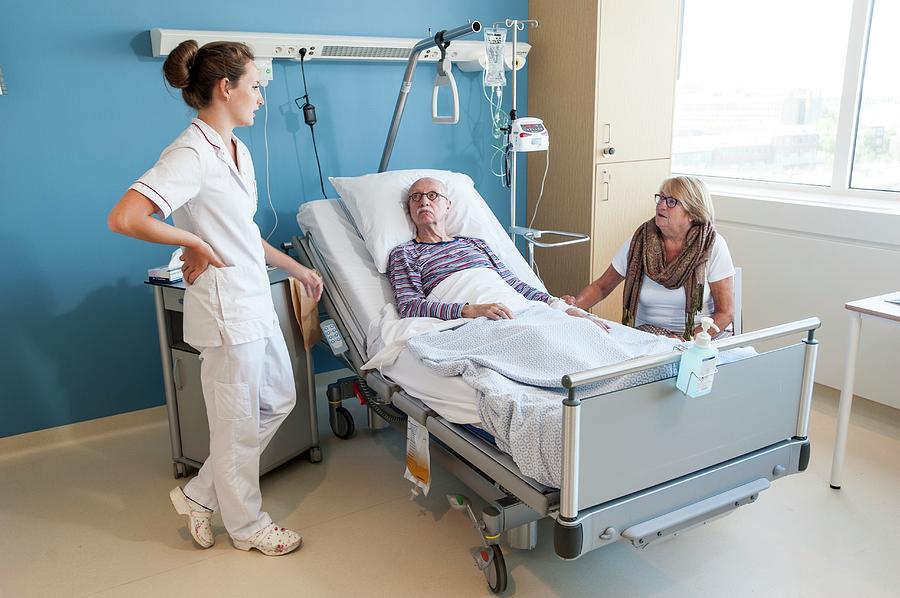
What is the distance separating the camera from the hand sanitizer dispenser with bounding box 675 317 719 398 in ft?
5.94

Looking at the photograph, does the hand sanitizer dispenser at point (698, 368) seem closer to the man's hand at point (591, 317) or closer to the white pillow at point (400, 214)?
the man's hand at point (591, 317)

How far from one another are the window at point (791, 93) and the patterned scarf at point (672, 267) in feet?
4.43

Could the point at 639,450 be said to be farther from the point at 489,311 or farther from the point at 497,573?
the point at 489,311

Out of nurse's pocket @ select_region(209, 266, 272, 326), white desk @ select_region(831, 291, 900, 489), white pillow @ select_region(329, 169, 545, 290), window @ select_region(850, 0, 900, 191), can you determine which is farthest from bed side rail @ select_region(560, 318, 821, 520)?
window @ select_region(850, 0, 900, 191)

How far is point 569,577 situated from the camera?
2.22 m

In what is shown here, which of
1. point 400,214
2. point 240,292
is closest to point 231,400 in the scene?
point 240,292

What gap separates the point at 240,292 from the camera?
2.21 metres

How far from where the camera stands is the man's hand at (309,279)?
2.52 m

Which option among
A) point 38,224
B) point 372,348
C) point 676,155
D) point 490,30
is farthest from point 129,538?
point 676,155

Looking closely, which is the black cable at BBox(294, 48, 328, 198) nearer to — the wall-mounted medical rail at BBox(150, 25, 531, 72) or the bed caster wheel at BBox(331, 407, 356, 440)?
the wall-mounted medical rail at BBox(150, 25, 531, 72)

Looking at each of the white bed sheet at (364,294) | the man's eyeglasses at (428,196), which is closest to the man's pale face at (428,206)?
the man's eyeglasses at (428,196)

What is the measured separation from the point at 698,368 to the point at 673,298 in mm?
1098

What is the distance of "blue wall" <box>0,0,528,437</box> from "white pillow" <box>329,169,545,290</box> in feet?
1.58

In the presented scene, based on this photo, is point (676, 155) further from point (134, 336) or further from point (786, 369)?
point (134, 336)
